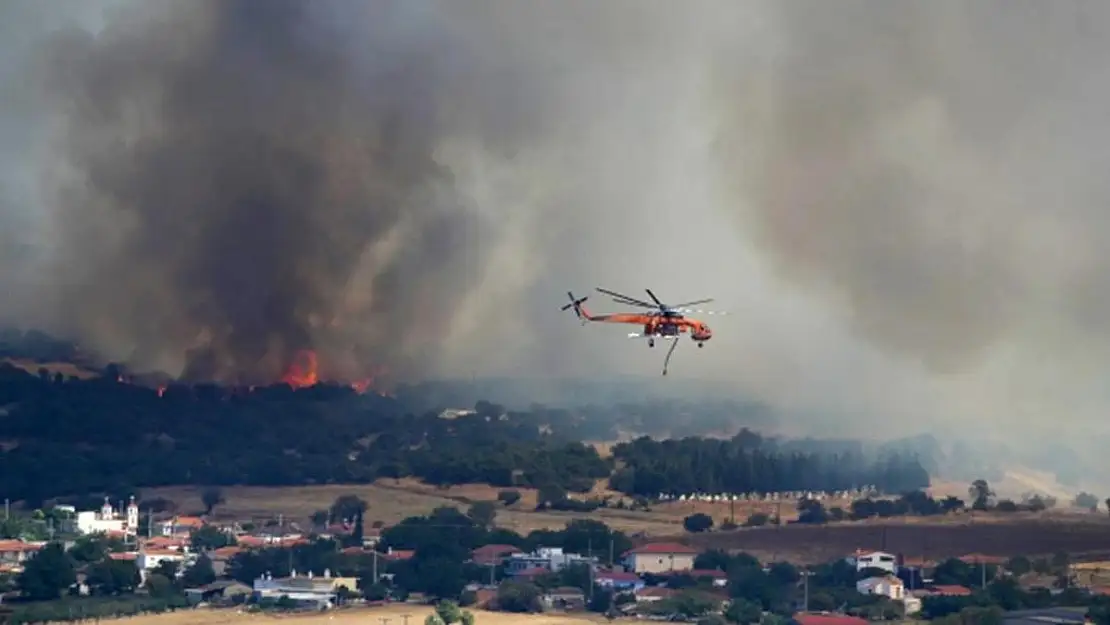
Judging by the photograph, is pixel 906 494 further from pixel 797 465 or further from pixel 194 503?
pixel 194 503

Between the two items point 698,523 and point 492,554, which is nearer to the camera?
point 492,554

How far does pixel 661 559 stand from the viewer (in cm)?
7456

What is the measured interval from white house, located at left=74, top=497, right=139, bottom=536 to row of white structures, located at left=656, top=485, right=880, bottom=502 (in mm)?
16478

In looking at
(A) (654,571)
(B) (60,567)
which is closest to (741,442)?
(A) (654,571)

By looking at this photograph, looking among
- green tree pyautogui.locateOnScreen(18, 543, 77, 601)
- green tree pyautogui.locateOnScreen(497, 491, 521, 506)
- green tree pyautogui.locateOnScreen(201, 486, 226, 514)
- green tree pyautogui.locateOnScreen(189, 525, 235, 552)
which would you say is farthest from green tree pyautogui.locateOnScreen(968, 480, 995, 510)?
green tree pyautogui.locateOnScreen(18, 543, 77, 601)

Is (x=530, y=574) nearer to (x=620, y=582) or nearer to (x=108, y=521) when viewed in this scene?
(x=620, y=582)

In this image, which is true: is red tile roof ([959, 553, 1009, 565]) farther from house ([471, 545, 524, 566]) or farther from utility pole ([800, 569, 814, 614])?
house ([471, 545, 524, 566])

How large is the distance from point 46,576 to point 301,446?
13829mm

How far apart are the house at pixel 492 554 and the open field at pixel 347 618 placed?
13.9ft

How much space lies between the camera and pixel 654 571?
7438cm

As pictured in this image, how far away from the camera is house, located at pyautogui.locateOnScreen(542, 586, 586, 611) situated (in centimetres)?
7144

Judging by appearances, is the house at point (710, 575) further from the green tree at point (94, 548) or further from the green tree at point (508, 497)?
the green tree at point (94, 548)

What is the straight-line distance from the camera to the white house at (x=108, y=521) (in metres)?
82.0

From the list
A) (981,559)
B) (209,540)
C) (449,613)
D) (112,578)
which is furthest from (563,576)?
(112,578)
